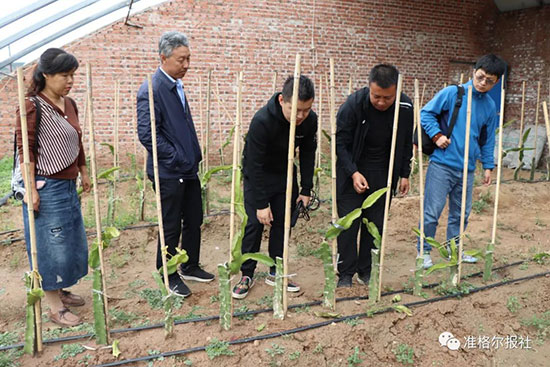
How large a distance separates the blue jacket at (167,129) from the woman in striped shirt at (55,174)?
1.24 feet

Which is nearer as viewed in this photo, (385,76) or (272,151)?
(385,76)

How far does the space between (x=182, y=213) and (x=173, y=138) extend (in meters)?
0.56

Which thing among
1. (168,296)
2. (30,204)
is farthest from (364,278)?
(30,204)

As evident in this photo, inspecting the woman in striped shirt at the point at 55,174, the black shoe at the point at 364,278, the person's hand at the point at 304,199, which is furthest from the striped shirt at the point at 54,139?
the black shoe at the point at 364,278

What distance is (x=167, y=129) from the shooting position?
97.5 inches

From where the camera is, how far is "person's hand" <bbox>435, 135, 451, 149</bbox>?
2.86 meters

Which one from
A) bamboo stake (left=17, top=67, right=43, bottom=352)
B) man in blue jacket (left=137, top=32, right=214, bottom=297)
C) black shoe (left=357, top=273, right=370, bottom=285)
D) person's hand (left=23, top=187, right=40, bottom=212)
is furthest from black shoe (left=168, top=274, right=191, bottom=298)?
black shoe (left=357, top=273, right=370, bottom=285)

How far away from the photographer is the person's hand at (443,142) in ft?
9.39

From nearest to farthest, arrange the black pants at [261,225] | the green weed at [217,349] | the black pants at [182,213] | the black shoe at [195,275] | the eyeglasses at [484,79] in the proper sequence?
the green weed at [217,349] → the black pants at [182,213] → the black pants at [261,225] → the eyeglasses at [484,79] → the black shoe at [195,275]

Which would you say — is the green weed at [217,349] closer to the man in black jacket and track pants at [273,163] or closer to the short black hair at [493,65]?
the man in black jacket and track pants at [273,163]

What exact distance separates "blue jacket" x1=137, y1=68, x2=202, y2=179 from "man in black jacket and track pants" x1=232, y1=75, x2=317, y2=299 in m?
0.38

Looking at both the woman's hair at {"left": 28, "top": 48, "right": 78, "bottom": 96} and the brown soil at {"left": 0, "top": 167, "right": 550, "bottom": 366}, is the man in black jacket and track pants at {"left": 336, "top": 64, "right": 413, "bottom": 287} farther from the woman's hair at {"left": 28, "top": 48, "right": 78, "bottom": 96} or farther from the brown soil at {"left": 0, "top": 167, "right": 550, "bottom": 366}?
the woman's hair at {"left": 28, "top": 48, "right": 78, "bottom": 96}

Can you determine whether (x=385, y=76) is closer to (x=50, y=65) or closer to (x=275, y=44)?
(x=50, y=65)

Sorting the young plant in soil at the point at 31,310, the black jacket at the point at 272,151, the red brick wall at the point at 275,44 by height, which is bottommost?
the young plant in soil at the point at 31,310
